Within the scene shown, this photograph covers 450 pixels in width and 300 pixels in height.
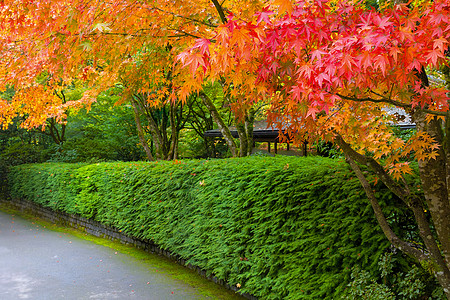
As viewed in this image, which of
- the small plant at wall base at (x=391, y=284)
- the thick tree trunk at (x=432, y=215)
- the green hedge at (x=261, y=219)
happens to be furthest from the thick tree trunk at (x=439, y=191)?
the green hedge at (x=261, y=219)

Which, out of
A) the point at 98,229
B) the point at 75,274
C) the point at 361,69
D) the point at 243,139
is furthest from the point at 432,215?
the point at 98,229

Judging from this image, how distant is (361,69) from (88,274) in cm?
652

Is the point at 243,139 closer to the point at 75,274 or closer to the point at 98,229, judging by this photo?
the point at 75,274

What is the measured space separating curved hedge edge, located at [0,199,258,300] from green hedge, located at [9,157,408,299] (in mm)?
224

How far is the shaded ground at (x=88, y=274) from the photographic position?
623 cm

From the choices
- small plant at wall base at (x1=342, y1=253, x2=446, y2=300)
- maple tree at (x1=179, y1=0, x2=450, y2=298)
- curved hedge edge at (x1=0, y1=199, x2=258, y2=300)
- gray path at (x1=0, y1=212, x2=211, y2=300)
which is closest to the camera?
maple tree at (x1=179, y1=0, x2=450, y2=298)

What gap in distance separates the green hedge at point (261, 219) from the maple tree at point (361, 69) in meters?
0.53

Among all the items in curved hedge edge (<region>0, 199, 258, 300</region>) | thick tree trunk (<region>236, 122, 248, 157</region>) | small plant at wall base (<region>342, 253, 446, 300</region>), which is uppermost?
thick tree trunk (<region>236, 122, 248, 157</region>)

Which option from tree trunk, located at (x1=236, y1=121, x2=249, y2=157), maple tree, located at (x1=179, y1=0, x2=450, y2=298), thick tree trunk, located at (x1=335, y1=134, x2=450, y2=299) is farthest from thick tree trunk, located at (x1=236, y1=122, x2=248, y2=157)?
thick tree trunk, located at (x1=335, y1=134, x2=450, y2=299)

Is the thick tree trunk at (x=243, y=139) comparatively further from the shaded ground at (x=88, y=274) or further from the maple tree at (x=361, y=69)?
the maple tree at (x=361, y=69)

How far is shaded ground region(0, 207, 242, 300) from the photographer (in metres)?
Answer: 6.23

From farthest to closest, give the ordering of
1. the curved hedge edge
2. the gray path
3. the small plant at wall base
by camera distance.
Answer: the curved hedge edge, the gray path, the small plant at wall base

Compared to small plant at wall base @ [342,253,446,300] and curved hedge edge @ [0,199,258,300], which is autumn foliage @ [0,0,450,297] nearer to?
small plant at wall base @ [342,253,446,300]

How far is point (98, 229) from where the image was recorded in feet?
37.7
